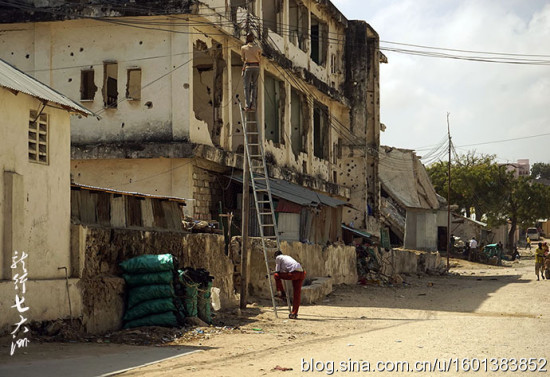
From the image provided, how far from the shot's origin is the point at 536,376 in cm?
920

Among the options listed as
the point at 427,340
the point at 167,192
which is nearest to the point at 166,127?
the point at 167,192

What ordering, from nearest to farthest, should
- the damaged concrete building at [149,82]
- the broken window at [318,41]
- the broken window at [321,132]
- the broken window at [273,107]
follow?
the damaged concrete building at [149,82] < the broken window at [273,107] < the broken window at [321,132] < the broken window at [318,41]

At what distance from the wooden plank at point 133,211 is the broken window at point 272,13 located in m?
15.8

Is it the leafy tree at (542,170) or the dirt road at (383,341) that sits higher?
the leafy tree at (542,170)

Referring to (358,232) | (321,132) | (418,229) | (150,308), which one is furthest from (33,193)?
(418,229)

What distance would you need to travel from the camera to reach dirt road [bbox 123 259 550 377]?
9859 millimetres

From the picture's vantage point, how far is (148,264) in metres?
13.9

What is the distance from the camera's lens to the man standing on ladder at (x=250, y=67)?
62.5 ft

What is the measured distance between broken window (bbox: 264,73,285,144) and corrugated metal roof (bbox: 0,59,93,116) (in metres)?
15.6

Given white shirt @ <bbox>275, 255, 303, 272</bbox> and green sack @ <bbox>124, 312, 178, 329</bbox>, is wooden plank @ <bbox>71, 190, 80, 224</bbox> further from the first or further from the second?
white shirt @ <bbox>275, 255, 303, 272</bbox>

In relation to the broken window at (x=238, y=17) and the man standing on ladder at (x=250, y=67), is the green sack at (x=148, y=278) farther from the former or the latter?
the broken window at (x=238, y=17)

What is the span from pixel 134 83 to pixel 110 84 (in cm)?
172

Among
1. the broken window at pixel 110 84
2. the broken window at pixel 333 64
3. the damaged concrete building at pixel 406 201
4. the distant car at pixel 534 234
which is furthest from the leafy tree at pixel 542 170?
the broken window at pixel 110 84

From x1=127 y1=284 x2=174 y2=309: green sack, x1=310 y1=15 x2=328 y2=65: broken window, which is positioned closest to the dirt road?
x1=127 y1=284 x2=174 y2=309: green sack
